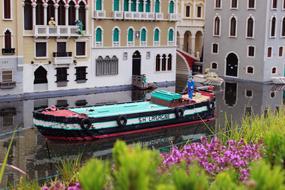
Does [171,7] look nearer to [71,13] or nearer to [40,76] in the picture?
[71,13]

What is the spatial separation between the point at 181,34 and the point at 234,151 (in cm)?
4024

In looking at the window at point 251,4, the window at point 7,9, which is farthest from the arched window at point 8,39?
the window at point 251,4

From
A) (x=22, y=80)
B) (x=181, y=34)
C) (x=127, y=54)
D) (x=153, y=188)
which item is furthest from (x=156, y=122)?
(x=181, y=34)

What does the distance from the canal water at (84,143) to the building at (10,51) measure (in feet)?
4.71

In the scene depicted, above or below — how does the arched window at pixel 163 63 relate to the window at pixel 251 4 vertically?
below

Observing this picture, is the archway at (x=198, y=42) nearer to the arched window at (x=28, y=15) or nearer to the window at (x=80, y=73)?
the window at (x=80, y=73)

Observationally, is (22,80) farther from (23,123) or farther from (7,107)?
(23,123)

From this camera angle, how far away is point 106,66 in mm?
34375

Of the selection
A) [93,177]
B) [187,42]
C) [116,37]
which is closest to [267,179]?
[93,177]

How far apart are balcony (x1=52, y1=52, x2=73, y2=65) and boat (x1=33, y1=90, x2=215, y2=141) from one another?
9.09 meters

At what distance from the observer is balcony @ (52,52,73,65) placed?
31.1 meters

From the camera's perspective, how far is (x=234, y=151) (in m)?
6.86

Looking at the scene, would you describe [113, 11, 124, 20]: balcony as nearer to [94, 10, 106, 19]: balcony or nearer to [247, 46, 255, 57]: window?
[94, 10, 106, 19]: balcony

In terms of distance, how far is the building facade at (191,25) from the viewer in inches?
1826
